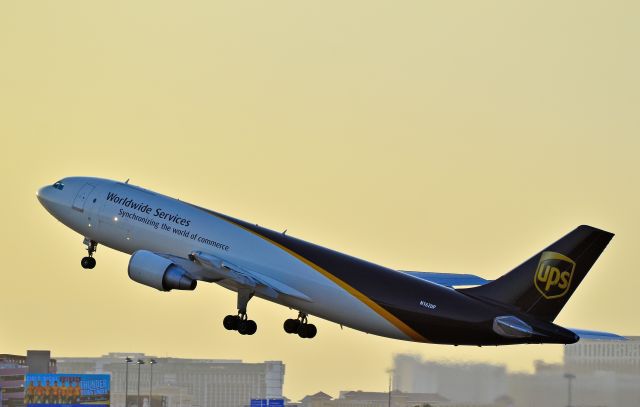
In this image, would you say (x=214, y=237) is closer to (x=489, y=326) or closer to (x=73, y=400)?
(x=489, y=326)

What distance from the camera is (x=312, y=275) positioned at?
267 feet

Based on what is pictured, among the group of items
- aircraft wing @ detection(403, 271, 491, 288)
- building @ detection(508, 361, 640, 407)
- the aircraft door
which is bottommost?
building @ detection(508, 361, 640, 407)

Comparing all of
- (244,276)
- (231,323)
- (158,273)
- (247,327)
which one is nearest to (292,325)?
(247,327)

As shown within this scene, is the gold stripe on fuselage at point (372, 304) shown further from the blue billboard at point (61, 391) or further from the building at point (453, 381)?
the blue billboard at point (61, 391)

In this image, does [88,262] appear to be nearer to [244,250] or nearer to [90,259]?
[90,259]

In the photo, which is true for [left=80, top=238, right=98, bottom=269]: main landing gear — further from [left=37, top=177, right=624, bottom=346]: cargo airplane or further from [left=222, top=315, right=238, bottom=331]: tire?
[left=222, top=315, right=238, bottom=331]: tire

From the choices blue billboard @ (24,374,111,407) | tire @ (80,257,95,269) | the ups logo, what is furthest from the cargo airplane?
blue billboard @ (24,374,111,407)

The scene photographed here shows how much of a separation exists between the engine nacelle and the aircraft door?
6772 millimetres

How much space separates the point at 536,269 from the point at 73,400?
97968 millimetres

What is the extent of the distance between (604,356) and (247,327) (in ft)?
55.5

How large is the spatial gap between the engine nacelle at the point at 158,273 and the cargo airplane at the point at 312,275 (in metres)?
0.05

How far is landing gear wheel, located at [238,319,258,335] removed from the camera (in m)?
84.4

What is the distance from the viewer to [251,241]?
83.4 meters

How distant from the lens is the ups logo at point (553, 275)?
240ft
